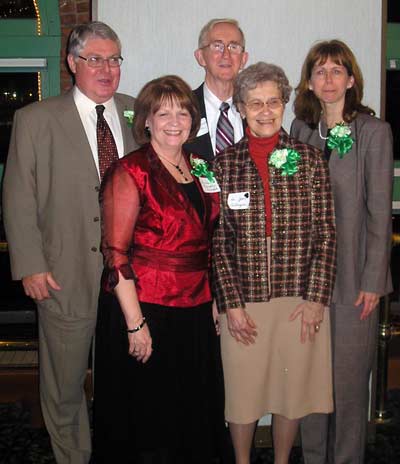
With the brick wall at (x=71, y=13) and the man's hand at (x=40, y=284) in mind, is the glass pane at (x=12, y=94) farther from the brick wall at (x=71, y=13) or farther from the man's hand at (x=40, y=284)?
the man's hand at (x=40, y=284)

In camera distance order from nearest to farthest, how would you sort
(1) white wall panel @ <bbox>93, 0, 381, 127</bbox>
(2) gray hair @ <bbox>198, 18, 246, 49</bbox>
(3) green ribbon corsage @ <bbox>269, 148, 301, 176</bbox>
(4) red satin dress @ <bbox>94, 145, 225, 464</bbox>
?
1. (4) red satin dress @ <bbox>94, 145, 225, 464</bbox>
2. (3) green ribbon corsage @ <bbox>269, 148, 301, 176</bbox>
3. (2) gray hair @ <bbox>198, 18, 246, 49</bbox>
4. (1) white wall panel @ <bbox>93, 0, 381, 127</bbox>

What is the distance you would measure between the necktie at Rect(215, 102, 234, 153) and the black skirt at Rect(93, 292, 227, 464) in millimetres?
830

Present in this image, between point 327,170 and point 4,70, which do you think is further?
point 4,70

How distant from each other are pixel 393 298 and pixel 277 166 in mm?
3888

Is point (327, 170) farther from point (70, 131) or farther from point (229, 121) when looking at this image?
point (70, 131)

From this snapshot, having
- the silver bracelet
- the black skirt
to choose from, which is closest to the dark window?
the black skirt

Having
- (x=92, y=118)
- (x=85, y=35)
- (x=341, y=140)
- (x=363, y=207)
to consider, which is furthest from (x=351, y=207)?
(x=85, y=35)

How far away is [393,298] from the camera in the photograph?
18.6 ft

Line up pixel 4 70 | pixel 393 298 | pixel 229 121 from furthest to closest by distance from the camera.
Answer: pixel 393 298 → pixel 4 70 → pixel 229 121

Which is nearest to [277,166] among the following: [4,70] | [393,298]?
[4,70]

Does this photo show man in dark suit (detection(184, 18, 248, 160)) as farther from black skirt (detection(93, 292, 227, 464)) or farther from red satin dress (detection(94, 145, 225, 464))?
black skirt (detection(93, 292, 227, 464))

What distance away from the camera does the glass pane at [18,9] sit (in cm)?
482

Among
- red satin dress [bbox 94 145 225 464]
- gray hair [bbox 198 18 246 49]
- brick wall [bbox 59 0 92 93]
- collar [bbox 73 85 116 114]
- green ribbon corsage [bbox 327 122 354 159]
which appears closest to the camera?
red satin dress [bbox 94 145 225 464]

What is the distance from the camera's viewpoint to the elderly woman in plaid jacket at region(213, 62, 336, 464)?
227cm
